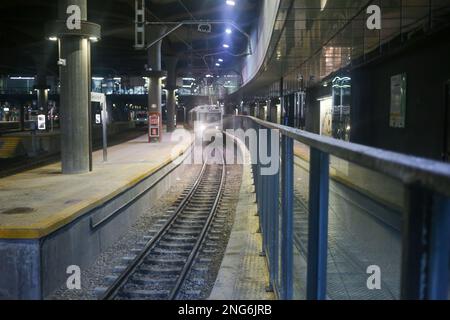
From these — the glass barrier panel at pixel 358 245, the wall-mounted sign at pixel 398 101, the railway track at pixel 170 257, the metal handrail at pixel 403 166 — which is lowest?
the railway track at pixel 170 257

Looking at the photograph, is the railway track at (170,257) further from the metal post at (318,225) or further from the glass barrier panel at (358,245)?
the metal post at (318,225)

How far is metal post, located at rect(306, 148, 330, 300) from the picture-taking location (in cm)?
264

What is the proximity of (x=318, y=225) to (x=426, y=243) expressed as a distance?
1343mm

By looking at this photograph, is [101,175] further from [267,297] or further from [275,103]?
[275,103]

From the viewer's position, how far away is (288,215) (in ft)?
13.7

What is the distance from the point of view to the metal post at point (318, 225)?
2.64 meters

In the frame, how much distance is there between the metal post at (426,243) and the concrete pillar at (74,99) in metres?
12.8

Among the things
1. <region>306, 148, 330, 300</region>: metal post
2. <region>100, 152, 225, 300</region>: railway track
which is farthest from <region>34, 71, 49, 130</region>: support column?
<region>306, 148, 330, 300</region>: metal post

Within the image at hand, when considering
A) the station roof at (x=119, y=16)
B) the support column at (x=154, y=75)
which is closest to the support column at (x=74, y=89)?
the station roof at (x=119, y=16)

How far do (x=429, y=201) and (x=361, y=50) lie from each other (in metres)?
18.2

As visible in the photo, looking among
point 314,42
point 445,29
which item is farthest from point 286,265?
point 314,42

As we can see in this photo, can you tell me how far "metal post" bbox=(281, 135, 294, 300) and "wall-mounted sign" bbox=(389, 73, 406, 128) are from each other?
8.59 meters

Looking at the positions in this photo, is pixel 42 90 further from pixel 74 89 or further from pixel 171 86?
pixel 74 89

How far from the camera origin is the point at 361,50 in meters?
18.7
